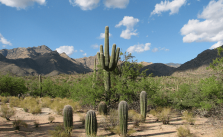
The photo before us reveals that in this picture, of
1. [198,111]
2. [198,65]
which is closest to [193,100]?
[198,111]

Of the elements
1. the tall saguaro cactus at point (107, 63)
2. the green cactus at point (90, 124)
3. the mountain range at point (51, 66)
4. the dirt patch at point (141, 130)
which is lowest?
the dirt patch at point (141, 130)

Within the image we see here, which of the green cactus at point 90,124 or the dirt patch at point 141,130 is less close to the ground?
the green cactus at point 90,124

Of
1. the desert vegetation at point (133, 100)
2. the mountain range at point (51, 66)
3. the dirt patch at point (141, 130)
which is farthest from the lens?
the mountain range at point (51, 66)

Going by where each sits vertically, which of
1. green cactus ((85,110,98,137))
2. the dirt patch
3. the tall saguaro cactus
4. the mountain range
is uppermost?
the mountain range

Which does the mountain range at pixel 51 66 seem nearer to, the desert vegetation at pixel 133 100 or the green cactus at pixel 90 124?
the desert vegetation at pixel 133 100

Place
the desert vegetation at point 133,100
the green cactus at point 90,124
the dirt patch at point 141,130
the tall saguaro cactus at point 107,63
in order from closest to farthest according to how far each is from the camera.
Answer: the green cactus at point 90,124
the dirt patch at point 141,130
the desert vegetation at point 133,100
the tall saguaro cactus at point 107,63

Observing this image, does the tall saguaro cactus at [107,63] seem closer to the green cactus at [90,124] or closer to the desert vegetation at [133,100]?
the desert vegetation at [133,100]

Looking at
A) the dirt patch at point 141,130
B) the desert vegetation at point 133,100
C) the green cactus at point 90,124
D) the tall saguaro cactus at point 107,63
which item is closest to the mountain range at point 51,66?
the desert vegetation at point 133,100

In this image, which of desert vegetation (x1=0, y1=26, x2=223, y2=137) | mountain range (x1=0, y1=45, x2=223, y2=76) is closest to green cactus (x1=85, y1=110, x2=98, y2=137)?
desert vegetation (x1=0, y1=26, x2=223, y2=137)

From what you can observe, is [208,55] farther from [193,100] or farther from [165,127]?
[165,127]

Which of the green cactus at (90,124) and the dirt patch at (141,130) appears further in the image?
the dirt patch at (141,130)

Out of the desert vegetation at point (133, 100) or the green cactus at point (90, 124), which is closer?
the green cactus at point (90, 124)

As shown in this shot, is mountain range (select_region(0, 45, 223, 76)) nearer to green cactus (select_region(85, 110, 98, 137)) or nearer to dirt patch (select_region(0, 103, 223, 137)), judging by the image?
dirt patch (select_region(0, 103, 223, 137))

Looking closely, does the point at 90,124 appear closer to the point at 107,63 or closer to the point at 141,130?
the point at 141,130
